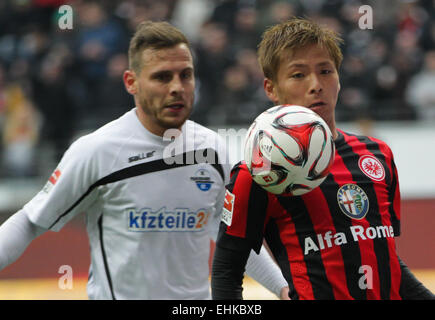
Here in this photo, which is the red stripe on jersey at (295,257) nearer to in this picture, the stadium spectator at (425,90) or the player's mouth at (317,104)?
the player's mouth at (317,104)

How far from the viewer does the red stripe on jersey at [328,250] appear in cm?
294

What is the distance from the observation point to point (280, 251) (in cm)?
308

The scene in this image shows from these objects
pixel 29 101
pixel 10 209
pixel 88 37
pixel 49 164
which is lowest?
pixel 10 209

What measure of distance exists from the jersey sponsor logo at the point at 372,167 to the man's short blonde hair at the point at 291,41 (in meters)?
0.45

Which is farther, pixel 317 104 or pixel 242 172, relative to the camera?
pixel 317 104

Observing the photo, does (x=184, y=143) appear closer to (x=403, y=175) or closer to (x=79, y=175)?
(x=79, y=175)

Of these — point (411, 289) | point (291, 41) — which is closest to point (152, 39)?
point (291, 41)

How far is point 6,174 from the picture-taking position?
10.0 meters

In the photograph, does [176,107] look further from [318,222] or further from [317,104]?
[318,222]

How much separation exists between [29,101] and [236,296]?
737 cm

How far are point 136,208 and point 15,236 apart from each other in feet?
2.18

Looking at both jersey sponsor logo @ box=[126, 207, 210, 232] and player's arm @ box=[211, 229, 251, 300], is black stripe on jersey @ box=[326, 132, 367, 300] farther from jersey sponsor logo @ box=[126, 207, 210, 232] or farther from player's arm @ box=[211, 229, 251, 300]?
jersey sponsor logo @ box=[126, 207, 210, 232]

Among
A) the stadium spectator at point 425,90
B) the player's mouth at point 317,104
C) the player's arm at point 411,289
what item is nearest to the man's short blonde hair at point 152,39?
the player's mouth at point 317,104
